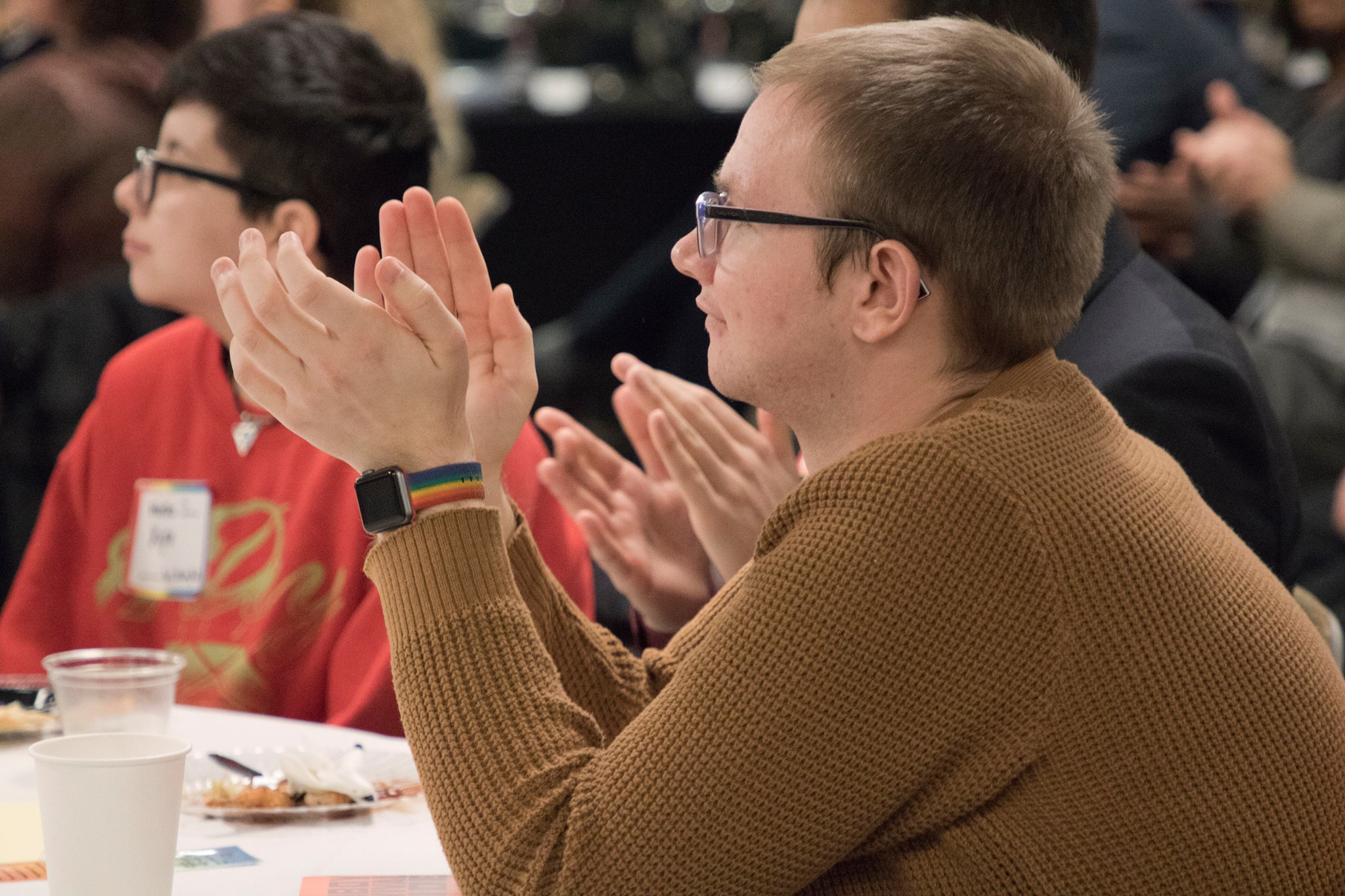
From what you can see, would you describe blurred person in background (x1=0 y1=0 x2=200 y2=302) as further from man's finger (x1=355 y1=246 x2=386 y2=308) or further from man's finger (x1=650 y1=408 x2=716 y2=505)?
man's finger (x1=355 y1=246 x2=386 y2=308)

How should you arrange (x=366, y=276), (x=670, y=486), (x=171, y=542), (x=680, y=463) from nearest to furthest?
(x=366, y=276) < (x=680, y=463) < (x=670, y=486) < (x=171, y=542)

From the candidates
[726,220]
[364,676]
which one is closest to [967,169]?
[726,220]

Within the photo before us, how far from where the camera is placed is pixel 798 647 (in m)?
1.01

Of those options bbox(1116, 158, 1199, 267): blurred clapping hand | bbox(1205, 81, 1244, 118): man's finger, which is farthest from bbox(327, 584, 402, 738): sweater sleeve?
bbox(1205, 81, 1244, 118): man's finger

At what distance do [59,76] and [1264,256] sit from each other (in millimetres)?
2395

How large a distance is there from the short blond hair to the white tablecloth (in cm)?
61

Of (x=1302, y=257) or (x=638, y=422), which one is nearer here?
(x=638, y=422)

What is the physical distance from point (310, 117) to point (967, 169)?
1.23 m

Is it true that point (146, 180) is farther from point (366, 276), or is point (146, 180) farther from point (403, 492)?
point (403, 492)

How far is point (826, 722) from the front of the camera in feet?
3.26

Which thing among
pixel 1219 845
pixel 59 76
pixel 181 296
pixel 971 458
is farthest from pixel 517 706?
pixel 59 76

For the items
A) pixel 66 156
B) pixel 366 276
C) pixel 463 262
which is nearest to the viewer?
pixel 366 276

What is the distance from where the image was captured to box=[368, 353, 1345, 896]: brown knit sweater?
39.3 inches

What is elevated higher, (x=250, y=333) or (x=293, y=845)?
(x=250, y=333)
